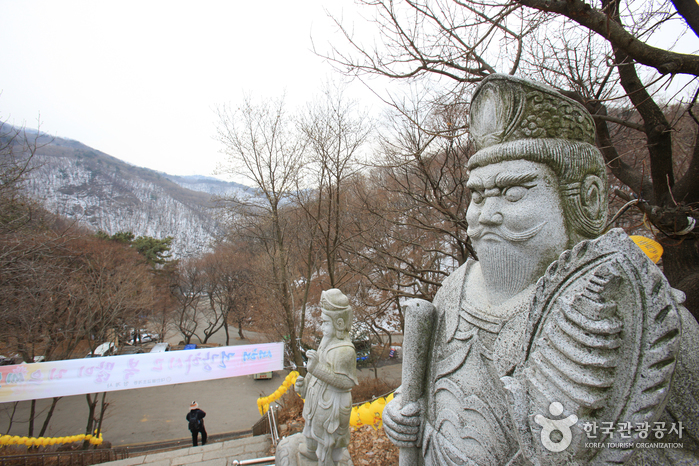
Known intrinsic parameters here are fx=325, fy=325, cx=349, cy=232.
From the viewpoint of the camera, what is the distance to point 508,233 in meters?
1.54

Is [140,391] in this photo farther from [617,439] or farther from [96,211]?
[96,211]

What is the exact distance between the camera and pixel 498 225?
5.18 feet

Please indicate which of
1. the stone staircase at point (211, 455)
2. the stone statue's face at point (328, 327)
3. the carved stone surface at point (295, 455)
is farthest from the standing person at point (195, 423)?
the stone statue's face at point (328, 327)

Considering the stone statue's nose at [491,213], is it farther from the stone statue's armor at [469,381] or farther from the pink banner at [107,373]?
the pink banner at [107,373]

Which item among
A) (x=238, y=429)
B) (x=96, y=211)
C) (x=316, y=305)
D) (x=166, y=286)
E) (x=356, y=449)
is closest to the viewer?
(x=356, y=449)

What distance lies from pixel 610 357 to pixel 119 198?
6717 cm

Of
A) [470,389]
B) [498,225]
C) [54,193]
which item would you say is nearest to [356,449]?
[470,389]

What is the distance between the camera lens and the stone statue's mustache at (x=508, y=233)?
1499 millimetres

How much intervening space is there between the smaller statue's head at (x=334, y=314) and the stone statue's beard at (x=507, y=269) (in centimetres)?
303

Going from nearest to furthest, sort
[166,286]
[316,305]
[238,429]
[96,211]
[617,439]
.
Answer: [617,439]
[238,429]
[316,305]
[166,286]
[96,211]

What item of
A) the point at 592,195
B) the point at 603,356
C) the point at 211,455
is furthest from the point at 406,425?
the point at 211,455

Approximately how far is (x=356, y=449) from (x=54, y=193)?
213 feet

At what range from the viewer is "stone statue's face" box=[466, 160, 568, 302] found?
1.50 metres

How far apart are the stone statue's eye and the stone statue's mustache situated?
0.48 ft
